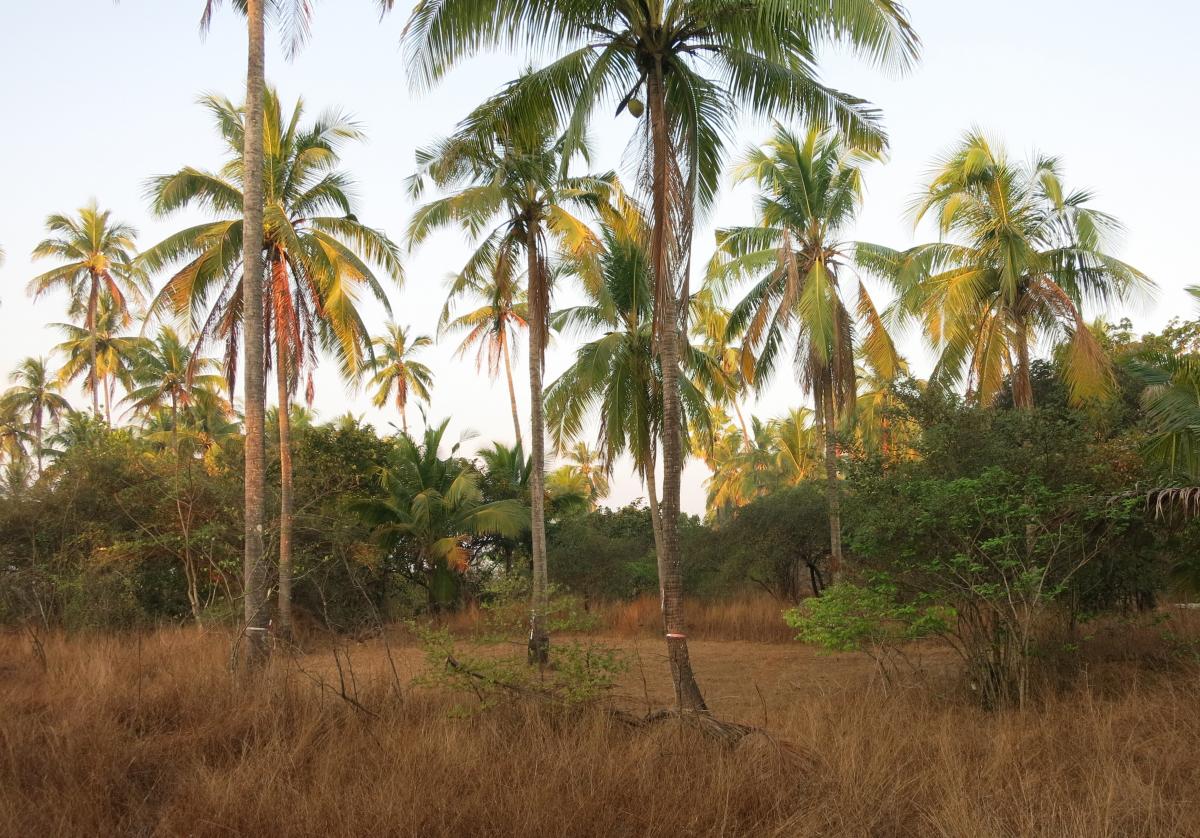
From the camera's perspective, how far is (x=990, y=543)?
8641 millimetres

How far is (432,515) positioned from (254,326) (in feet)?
43.2

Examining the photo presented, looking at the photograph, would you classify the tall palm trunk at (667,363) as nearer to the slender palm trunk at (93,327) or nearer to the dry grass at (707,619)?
the dry grass at (707,619)

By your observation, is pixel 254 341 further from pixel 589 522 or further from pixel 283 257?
pixel 589 522

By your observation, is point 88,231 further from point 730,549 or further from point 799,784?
point 799,784

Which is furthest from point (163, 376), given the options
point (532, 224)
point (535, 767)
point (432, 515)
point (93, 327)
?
point (535, 767)

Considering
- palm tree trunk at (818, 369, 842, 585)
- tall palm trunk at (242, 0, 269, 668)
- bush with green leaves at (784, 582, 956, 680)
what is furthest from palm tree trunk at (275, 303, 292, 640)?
palm tree trunk at (818, 369, 842, 585)

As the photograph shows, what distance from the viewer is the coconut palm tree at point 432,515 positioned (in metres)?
21.3

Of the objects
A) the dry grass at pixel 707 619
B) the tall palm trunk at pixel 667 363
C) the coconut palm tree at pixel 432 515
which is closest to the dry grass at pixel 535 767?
the tall palm trunk at pixel 667 363

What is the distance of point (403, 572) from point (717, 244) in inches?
485

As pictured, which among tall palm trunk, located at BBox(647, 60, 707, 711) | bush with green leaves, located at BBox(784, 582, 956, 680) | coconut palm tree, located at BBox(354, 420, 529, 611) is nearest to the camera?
tall palm trunk, located at BBox(647, 60, 707, 711)

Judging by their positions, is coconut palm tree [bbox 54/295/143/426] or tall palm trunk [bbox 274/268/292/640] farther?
coconut palm tree [bbox 54/295/143/426]

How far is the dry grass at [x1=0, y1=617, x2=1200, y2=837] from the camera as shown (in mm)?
4598

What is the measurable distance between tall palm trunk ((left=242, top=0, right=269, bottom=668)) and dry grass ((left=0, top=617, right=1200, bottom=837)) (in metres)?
1.20

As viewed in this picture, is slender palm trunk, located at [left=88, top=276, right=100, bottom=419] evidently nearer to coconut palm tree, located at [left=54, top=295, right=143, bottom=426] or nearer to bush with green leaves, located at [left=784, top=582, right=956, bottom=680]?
coconut palm tree, located at [left=54, top=295, right=143, bottom=426]
